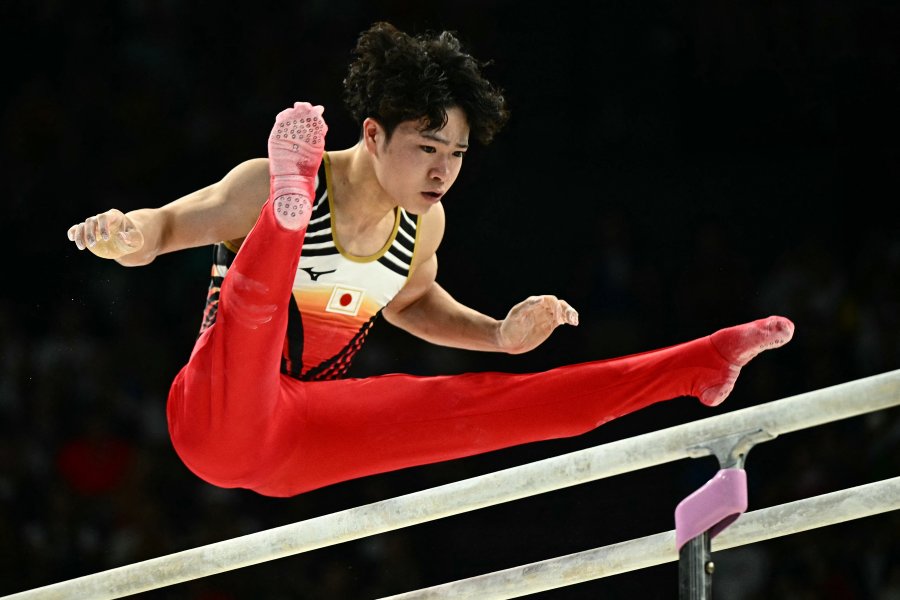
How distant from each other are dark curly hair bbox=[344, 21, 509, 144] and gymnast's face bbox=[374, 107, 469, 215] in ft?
0.09

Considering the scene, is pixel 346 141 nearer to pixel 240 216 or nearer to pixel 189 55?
pixel 189 55

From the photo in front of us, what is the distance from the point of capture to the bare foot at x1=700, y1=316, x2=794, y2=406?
9.04ft

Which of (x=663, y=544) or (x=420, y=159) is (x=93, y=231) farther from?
(x=663, y=544)

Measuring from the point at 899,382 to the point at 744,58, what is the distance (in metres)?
4.15

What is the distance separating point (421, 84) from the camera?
126 inches

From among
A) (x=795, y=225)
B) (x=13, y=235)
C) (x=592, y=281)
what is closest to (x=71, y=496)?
(x=13, y=235)

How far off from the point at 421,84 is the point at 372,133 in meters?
0.21

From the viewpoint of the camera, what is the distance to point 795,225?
5719 millimetres

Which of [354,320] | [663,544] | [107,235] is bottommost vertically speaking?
[663,544]

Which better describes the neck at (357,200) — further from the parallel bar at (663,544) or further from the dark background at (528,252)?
the dark background at (528,252)

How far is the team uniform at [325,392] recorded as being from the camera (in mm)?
2820

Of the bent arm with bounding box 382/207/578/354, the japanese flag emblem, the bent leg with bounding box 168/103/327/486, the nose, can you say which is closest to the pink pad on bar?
the bent arm with bounding box 382/207/578/354

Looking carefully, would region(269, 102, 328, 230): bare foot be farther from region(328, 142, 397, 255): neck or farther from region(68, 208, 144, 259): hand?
region(328, 142, 397, 255): neck

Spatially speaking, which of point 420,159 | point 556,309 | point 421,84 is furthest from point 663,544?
point 421,84
